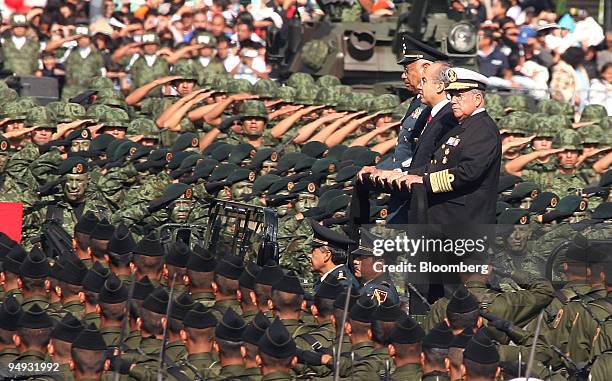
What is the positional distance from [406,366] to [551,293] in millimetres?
862

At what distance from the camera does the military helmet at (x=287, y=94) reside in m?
25.1

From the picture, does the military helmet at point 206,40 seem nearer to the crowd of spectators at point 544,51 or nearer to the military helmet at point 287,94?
the military helmet at point 287,94

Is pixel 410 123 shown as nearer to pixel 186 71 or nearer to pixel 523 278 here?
pixel 523 278

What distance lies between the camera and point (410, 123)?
12.7m

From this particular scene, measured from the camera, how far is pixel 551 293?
10664 millimetres

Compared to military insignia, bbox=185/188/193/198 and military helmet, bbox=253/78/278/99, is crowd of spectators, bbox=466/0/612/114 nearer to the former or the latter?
military helmet, bbox=253/78/278/99

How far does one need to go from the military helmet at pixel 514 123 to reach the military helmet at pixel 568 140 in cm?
106

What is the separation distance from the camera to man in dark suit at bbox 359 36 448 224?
1214cm

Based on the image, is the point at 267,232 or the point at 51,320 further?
the point at 267,232

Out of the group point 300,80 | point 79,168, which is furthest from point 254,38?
point 79,168

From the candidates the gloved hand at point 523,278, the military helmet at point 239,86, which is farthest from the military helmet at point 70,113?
the gloved hand at point 523,278

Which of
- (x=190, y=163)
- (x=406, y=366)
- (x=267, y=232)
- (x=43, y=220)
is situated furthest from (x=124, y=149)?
(x=406, y=366)

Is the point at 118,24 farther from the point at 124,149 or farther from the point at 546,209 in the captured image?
the point at 546,209

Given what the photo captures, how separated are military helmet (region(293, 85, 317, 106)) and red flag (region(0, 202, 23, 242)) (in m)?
8.27
